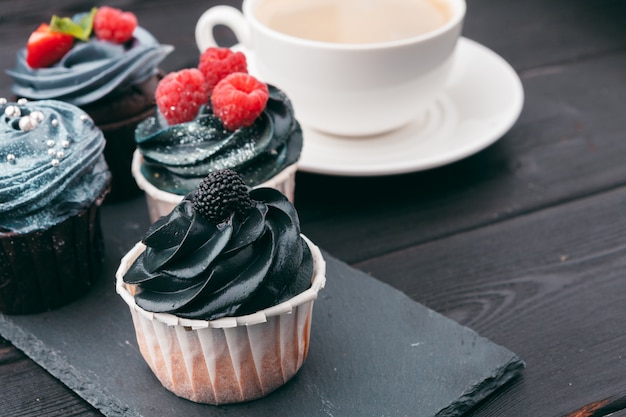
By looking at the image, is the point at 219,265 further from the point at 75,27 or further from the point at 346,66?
the point at 75,27

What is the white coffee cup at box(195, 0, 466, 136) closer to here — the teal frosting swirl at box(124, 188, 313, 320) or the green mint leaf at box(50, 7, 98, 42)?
the green mint leaf at box(50, 7, 98, 42)

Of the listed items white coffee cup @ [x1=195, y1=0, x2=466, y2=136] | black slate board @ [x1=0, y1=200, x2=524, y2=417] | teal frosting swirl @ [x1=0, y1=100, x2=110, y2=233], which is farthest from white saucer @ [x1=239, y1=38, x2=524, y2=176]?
teal frosting swirl @ [x1=0, y1=100, x2=110, y2=233]

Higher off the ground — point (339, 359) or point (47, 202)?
point (47, 202)

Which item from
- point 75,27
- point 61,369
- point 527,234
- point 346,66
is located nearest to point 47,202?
point 61,369

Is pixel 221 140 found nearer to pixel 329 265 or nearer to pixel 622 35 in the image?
pixel 329 265

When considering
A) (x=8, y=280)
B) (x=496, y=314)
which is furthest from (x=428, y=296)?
(x=8, y=280)

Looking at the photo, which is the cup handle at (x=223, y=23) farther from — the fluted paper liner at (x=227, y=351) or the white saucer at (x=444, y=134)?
the fluted paper liner at (x=227, y=351)
